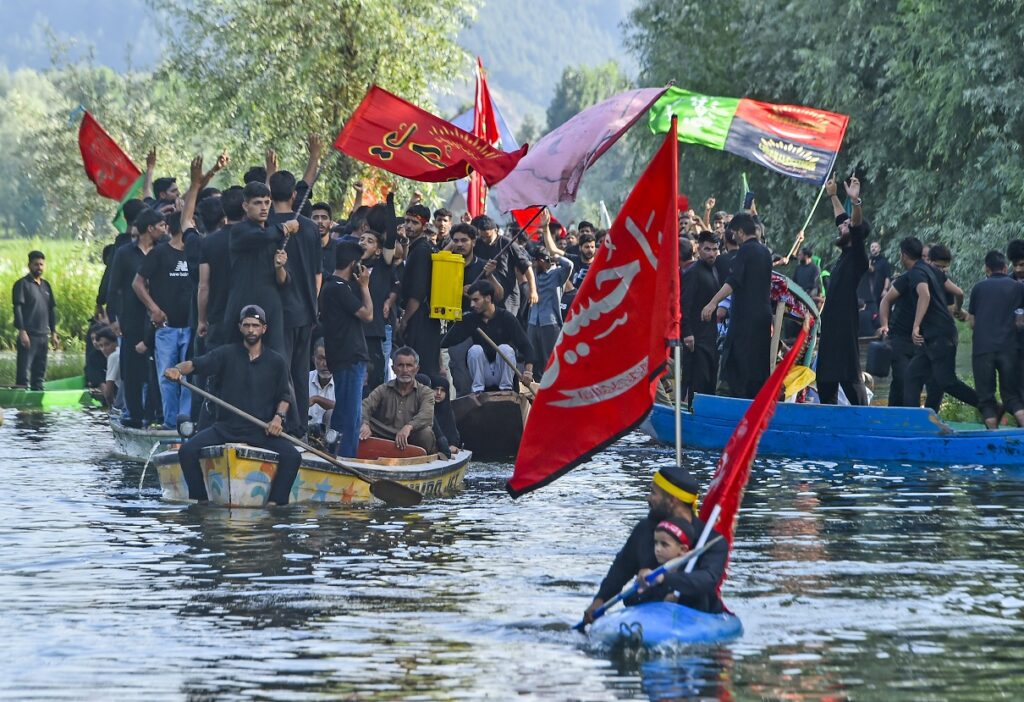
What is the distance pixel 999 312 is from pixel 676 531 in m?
9.29

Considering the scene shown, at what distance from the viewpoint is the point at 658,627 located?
32.4 feet

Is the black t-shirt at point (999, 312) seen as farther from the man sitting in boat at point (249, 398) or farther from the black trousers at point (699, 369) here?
the man sitting in boat at point (249, 398)

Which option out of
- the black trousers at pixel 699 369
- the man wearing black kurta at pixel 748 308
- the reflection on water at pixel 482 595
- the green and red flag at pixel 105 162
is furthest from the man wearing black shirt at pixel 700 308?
the green and red flag at pixel 105 162

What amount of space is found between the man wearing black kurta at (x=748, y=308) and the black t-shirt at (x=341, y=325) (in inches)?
155

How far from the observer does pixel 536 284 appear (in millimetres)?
24094

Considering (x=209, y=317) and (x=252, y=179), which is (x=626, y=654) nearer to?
(x=209, y=317)

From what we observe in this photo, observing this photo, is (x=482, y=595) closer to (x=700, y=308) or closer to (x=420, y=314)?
(x=420, y=314)

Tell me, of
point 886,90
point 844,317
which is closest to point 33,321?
point 844,317

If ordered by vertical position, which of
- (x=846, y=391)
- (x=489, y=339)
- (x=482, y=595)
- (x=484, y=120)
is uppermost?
(x=484, y=120)

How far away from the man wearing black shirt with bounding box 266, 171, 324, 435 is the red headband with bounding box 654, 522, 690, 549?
6083 millimetres

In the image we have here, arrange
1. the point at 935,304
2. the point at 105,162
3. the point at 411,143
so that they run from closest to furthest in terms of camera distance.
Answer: the point at 935,304 < the point at 411,143 < the point at 105,162

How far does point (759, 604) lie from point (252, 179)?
7.89 m

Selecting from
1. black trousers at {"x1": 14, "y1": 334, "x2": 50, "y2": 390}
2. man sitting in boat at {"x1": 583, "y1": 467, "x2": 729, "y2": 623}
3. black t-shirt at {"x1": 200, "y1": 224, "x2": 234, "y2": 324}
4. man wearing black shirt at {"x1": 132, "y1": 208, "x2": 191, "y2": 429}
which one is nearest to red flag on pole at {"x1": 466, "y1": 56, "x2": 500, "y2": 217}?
black trousers at {"x1": 14, "y1": 334, "x2": 50, "y2": 390}

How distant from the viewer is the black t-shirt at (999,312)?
18.4 m
